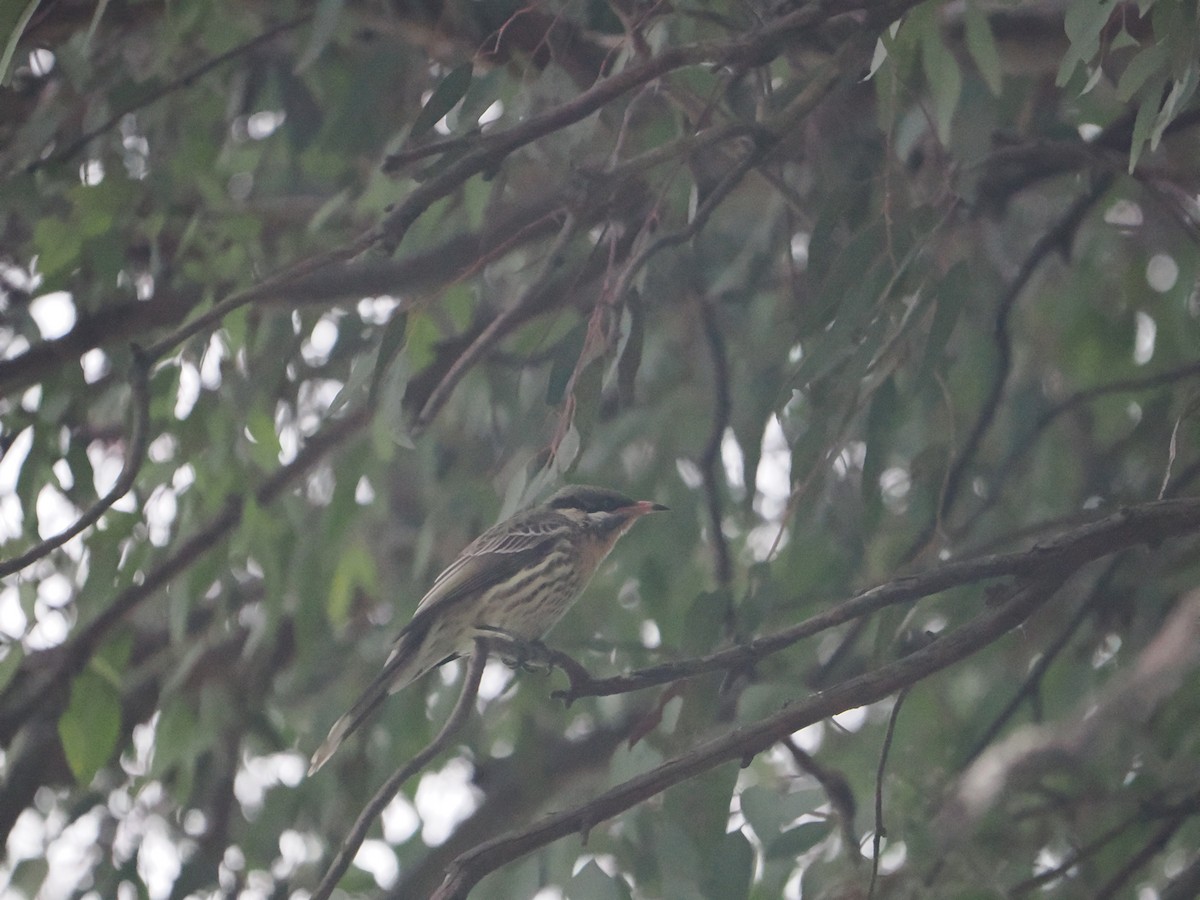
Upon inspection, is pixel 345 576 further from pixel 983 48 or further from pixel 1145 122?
pixel 1145 122

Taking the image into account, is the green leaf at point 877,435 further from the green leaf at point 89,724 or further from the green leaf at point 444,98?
the green leaf at point 89,724

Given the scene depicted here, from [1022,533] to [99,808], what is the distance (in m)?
2.97

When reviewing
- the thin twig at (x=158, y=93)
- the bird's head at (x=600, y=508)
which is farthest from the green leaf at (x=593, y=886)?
the thin twig at (x=158, y=93)

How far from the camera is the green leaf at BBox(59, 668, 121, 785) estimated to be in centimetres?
372

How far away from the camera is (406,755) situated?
4.38 m

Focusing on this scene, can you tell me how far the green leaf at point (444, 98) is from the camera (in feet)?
9.74

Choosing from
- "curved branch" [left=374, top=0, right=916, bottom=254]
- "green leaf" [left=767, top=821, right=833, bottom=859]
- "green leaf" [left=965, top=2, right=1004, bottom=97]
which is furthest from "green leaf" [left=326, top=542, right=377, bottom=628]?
"green leaf" [left=965, top=2, right=1004, bottom=97]

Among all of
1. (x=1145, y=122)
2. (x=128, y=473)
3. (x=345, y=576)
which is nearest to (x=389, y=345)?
(x=128, y=473)

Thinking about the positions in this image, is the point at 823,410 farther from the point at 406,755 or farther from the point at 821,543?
the point at 406,755

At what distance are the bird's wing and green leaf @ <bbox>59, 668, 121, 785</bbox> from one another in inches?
33.3

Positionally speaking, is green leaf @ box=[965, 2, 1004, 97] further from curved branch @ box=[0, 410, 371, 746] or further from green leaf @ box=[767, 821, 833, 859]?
curved branch @ box=[0, 410, 371, 746]

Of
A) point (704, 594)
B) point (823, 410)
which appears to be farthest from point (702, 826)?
point (823, 410)

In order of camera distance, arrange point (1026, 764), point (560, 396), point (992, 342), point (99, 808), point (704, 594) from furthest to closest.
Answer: point (99, 808), point (992, 342), point (704, 594), point (560, 396), point (1026, 764)

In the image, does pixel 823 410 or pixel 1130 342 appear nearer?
pixel 823 410
